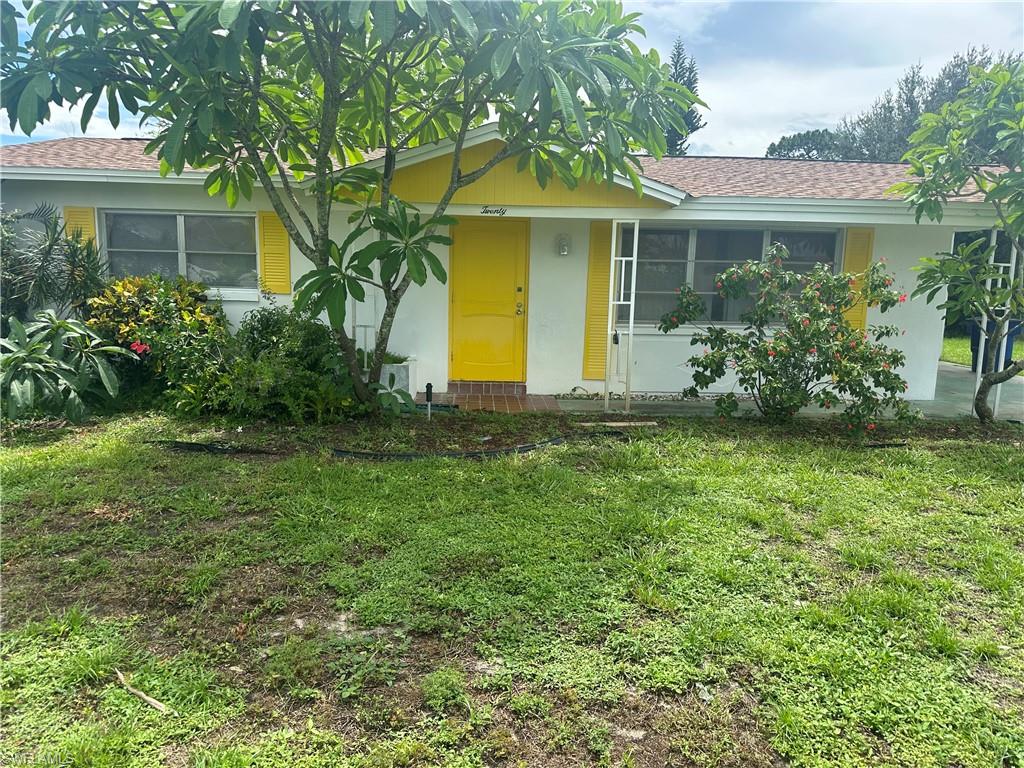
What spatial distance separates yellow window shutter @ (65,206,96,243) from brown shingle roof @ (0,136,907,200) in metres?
0.59

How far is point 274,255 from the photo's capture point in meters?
8.30

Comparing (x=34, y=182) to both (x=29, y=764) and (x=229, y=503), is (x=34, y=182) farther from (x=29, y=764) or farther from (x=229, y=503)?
(x=29, y=764)

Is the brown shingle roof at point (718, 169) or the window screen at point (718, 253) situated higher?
the brown shingle roof at point (718, 169)

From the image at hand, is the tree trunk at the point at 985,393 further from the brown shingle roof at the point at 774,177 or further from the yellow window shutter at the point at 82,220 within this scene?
the yellow window shutter at the point at 82,220

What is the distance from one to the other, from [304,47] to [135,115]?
59.1 inches

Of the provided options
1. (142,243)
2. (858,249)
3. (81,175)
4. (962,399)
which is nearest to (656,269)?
(858,249)

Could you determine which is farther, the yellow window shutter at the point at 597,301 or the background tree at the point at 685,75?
the background tree at the point at 685,75

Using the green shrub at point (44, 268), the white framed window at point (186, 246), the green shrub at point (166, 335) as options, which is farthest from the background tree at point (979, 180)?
the green shrub at point (44, 268)

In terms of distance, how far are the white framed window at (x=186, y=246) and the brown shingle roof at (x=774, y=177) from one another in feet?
18.0

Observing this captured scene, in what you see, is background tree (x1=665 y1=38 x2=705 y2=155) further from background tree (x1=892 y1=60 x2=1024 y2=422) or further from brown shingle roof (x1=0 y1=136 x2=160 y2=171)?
brown shingle roof (x1=0 y1=136 x2=160 y2=171)

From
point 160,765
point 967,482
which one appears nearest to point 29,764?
point 160,765

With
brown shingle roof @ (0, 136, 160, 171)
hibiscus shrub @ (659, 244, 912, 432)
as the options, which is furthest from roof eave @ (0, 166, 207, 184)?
hibiscus shrub @ (659, 244, 912, 432)

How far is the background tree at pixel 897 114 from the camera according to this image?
27.3m

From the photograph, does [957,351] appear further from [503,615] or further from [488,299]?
[503,615]
